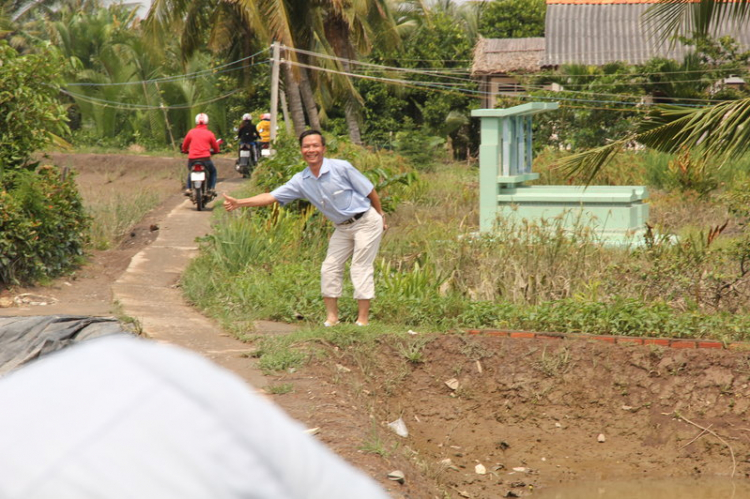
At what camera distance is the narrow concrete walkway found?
665 cm

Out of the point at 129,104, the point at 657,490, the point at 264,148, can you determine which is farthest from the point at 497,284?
the point at 129,104

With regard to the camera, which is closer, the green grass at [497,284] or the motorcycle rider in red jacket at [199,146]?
the green grass at [497,284]

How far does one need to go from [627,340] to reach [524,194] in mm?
5239

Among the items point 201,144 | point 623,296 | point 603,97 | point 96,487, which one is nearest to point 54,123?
point 201,144

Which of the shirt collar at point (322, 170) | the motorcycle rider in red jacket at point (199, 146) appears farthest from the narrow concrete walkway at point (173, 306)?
the motorcycle rider in red jacket at point (199, 146)

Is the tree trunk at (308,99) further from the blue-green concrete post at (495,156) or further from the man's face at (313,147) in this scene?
the man's face at (313,147)

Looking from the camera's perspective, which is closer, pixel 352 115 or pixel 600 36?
pixel 600 36

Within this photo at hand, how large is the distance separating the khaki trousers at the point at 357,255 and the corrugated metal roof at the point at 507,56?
668 inches

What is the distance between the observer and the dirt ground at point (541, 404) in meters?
6.08

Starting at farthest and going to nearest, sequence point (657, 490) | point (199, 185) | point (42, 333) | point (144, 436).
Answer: point (199, 185), point (42, 333), point (657, 490), point (144, 436)

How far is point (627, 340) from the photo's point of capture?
22.5ft

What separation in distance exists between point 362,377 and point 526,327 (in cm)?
144

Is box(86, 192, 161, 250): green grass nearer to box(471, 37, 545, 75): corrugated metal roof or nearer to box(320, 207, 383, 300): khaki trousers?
box(320, 207, 383, 300): khaki trousers

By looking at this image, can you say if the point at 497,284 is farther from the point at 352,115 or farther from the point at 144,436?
the point at 352,115
